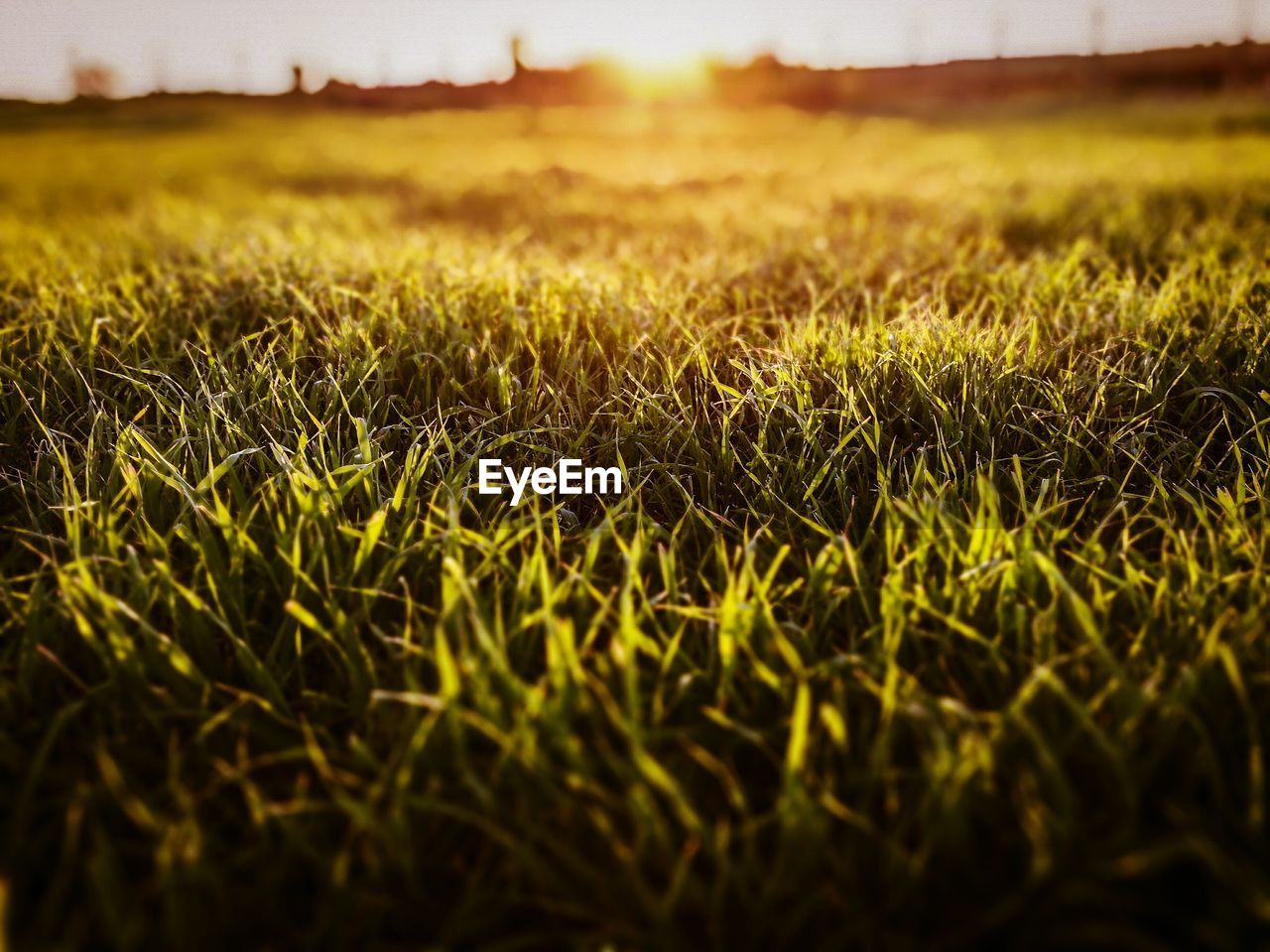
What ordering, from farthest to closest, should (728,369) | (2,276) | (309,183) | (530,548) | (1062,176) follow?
(309,183)
(1062,176)
(2,276)
(728,369)
(530,548)

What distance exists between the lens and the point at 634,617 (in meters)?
1.26

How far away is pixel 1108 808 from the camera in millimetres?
940

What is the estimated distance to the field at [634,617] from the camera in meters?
0.88

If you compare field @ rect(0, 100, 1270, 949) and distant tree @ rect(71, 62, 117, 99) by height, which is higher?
distant tree @ rect(71, 62, 117, 99)

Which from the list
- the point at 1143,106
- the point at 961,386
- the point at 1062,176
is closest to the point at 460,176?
the point at 1062,176

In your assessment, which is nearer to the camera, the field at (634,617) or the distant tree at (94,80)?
the field at (634,617)

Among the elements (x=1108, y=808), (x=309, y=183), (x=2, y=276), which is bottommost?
(x=1108, y=808)

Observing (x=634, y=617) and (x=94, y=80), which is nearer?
(x=634, y=617)

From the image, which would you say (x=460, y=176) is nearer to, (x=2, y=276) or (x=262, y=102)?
(x=2, y=276)

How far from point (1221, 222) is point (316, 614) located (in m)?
4.61

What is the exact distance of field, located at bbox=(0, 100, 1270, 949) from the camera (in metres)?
0.88

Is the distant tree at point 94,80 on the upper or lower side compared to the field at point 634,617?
upper

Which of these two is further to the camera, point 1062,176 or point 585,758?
point 1062,176

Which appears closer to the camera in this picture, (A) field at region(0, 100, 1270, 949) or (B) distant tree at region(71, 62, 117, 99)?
(A) field at region(0, 100, 1270, 949)
